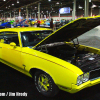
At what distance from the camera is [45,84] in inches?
104

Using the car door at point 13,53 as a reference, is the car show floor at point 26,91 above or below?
below

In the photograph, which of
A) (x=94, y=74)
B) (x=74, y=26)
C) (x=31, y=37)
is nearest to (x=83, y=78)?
(x=94, y=74)

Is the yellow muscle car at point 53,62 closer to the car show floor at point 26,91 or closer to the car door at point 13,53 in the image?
the car door at point 13,53

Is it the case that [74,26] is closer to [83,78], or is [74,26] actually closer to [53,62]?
[53,62]

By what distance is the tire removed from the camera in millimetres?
2418

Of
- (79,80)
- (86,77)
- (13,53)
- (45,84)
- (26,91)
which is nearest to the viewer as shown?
(79,80)

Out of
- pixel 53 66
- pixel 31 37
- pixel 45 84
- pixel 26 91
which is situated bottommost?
pixel 26 91

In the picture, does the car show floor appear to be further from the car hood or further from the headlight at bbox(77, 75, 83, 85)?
the car hood

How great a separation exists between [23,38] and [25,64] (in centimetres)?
73

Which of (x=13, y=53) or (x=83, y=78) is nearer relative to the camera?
(x=83, y=78)

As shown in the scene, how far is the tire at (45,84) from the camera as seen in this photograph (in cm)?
242

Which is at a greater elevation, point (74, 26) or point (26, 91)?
point (74, 26)

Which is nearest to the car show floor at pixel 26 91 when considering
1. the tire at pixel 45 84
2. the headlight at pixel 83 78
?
the tire at pixel 45 84

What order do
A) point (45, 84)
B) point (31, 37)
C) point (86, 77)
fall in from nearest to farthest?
1. point (86, 77)
2. point (45, 84)
3. point (31, 37)
